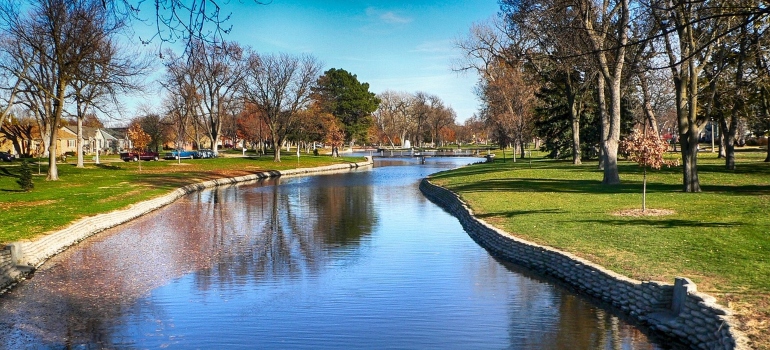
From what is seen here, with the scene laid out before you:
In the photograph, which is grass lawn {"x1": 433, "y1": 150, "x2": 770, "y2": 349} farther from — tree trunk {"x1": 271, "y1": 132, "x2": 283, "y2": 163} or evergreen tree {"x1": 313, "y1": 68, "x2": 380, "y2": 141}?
evergreen tree {"x1": 313, "y1": 68, "x2": 380, "y2": 141}

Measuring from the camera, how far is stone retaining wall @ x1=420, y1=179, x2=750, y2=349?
9836 mm

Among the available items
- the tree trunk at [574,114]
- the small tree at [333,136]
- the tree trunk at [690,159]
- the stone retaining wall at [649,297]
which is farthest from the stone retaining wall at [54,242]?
the small tree at [333,136]

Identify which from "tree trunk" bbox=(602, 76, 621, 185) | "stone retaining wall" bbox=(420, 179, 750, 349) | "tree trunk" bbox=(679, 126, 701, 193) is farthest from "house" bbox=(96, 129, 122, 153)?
"stone retaining wall" bbox=(420, 179, 750, 349)

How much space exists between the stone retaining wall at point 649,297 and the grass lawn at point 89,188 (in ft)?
50.0

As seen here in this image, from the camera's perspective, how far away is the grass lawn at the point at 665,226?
39.5ft

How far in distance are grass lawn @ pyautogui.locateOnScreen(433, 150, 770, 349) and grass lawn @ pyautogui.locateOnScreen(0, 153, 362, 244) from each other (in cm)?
1609

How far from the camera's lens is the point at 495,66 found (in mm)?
70688

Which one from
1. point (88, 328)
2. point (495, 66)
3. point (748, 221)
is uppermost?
point (495, 66)

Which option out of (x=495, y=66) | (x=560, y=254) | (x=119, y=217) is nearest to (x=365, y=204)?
(x=119, y=217)

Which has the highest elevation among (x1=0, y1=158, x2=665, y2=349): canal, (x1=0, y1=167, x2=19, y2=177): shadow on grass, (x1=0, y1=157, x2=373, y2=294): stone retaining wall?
(x1=0, y1=167, x2=19, y2=177): shadow on grass

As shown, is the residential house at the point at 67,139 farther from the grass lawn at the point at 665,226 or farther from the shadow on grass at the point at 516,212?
the shadow on grass at the point at 516,212

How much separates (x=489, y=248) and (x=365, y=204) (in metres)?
15.2

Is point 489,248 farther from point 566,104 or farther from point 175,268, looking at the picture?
point 566,104

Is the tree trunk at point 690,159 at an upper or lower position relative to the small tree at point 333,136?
lower
